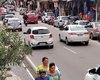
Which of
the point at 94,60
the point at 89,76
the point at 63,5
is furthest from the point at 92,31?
the point at 63,5

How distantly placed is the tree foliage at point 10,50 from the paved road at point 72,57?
9080mm

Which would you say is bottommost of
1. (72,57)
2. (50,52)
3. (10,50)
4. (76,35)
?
(50,52)

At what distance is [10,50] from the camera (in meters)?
6.35

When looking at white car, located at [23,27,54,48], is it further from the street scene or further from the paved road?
the paved road

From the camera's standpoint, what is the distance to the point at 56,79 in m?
9.17

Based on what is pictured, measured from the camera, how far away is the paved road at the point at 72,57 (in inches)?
668

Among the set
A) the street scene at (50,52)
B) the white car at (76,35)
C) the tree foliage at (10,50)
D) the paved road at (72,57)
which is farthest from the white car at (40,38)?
the tree foliage at (10,50)

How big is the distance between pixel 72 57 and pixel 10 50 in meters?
15.6

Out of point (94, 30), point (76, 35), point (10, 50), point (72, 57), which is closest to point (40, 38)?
point (76, 35)

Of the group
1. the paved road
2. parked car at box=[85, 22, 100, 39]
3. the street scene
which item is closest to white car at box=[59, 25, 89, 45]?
the street scene

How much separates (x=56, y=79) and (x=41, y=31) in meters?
17.3

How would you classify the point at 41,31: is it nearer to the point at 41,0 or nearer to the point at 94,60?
the point at 94,60

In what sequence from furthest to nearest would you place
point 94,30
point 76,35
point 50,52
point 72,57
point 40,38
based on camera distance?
point 94,30
point 76,35
point 40,38
point 50,52
point 72,57

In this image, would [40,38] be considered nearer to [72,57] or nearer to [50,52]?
[50,52]
